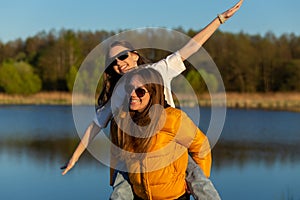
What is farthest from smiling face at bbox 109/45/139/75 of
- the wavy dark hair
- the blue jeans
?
the blue jeans

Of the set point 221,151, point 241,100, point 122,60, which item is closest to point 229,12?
point 122,60

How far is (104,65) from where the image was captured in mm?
2330

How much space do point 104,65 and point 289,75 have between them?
1206 inches

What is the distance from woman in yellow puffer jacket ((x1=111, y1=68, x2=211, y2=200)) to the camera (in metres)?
1.98

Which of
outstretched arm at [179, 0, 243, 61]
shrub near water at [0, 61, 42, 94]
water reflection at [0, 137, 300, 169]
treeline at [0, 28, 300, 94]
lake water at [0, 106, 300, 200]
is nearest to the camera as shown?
outstretched arm at [179, 0, 243, 61]

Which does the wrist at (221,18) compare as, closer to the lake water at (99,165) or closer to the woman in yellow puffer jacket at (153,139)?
the woman in yellow puffer jacket at (153,139)

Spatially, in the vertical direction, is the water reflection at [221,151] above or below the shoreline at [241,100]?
below

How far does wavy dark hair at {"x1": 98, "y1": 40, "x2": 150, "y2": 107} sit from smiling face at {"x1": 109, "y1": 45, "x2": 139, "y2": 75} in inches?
0.7

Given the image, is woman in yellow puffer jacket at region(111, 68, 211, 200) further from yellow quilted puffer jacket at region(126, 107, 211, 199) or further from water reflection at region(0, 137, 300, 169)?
water reflection at region(0, 137, 300, 169)

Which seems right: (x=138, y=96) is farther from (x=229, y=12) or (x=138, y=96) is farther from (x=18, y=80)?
(x=18, y=80)

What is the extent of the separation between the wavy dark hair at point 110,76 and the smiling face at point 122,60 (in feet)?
0.05

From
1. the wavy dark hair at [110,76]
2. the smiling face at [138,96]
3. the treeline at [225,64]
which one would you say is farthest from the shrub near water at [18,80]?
the smiling face at [138,96]

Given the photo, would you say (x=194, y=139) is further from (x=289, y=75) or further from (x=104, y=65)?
(x=289, y=75)

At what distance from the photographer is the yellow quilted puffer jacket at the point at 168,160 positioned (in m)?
1.98
